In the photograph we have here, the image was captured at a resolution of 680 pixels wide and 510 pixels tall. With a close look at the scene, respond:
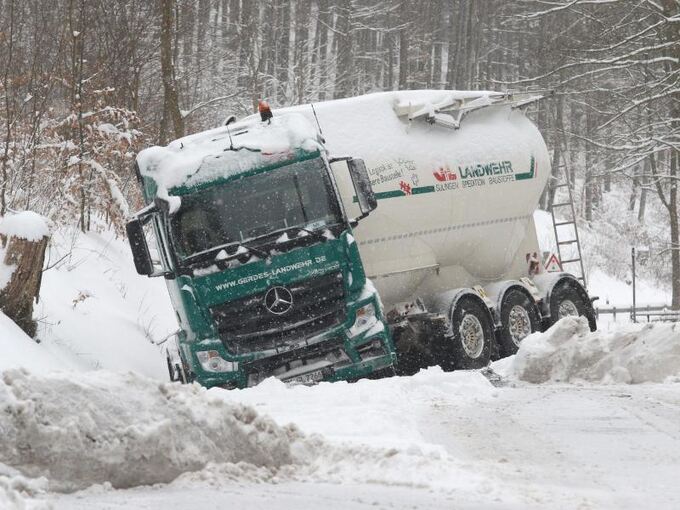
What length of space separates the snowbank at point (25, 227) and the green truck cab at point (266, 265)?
1072 millimetres

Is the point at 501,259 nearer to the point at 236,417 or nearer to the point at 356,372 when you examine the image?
the point at 356,372

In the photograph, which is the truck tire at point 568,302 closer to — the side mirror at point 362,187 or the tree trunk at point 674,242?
the side mirror at point 362,187

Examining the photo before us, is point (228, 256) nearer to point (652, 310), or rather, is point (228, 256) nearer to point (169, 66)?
point (169, 66)

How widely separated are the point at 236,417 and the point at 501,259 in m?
9.24

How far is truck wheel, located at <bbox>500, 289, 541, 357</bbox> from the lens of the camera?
1378cm

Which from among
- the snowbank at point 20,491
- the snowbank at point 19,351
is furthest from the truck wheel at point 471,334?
the snowbank at point 20,491

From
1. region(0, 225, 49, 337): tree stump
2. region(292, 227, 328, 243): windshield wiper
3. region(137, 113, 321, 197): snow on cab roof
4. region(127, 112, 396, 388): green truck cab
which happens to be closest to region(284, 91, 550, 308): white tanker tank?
region(137, 113, 321, 197): snow on cab roof

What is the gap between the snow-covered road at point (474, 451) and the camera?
4.96 metres

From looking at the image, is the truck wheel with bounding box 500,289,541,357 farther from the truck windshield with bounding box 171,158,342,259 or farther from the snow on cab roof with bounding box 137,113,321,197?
the snow on cab roof with bounding box 137,113,321,197

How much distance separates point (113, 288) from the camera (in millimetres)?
16531

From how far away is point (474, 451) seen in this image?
6.30 metres

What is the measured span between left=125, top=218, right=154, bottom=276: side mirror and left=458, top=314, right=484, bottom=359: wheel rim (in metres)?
4.21

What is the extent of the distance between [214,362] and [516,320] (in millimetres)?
5213

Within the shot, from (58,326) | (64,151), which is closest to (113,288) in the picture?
(64,151)
